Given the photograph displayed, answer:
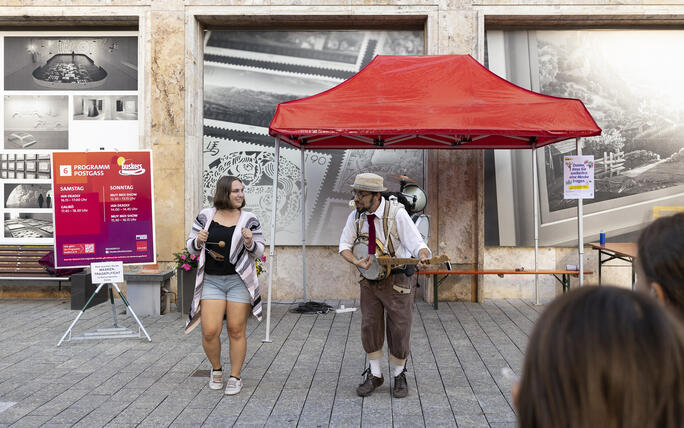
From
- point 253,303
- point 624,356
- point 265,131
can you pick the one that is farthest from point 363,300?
point 265,131

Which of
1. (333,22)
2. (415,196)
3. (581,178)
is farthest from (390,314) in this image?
(333,22)

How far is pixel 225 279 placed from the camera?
202 inches

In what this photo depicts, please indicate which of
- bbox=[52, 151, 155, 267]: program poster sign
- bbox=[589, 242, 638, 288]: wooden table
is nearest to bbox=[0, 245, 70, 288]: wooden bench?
bbox=[52, 151, 155, 267]: program poster sign

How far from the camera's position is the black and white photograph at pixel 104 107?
388 inches

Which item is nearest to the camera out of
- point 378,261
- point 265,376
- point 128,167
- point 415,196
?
point 378,261

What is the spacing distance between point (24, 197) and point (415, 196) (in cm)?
647

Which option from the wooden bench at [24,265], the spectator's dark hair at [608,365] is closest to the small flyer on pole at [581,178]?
the spectator's dark hair at [608,365]

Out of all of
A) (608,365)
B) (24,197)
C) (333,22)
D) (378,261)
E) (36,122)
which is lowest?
(378,261)

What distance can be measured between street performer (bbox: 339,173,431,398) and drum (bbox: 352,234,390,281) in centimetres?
3

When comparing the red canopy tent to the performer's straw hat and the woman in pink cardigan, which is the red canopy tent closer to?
the woman in pink cardigan

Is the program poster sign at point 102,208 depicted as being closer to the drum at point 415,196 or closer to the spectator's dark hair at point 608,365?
the drum at point 415,196

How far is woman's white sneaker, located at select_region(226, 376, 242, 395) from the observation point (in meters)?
5.01

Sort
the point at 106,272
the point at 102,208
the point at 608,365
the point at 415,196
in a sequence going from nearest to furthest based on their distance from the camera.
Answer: the point at 608,365 < the point at 106,272 < the point at 102,208 < the point at 415,196

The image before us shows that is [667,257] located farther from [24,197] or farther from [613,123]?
[24,197]
